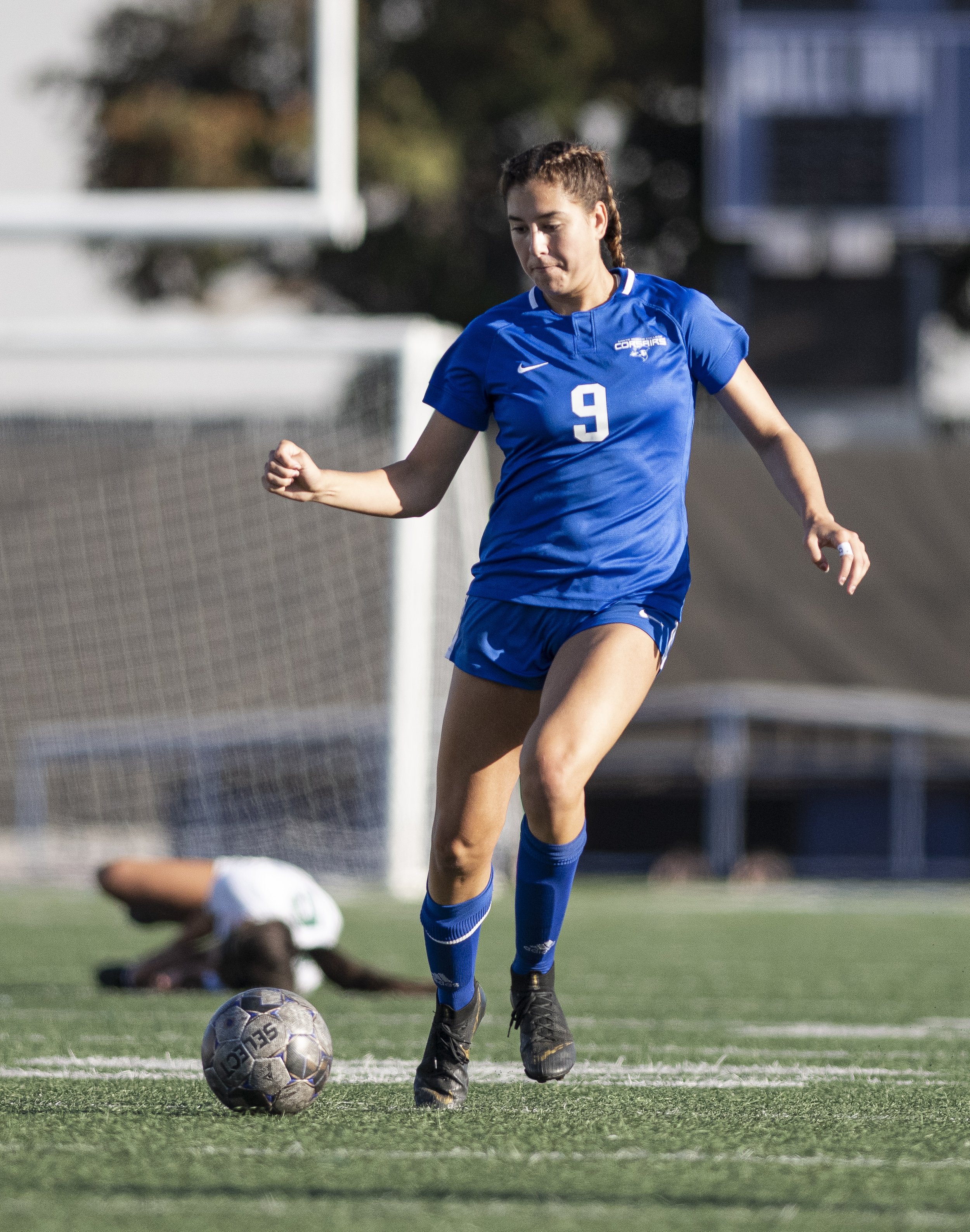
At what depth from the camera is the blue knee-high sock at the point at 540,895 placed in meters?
3.78

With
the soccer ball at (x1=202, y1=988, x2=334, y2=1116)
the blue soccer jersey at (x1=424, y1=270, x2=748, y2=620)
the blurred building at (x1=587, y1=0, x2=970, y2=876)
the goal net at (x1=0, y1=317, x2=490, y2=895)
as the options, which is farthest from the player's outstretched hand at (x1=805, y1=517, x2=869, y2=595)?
the blurred building at (x1=587, y1=0, x2=970, y2=876)

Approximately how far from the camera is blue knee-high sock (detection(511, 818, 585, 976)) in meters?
3.78

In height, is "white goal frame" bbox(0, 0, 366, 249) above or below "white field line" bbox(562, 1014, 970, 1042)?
above

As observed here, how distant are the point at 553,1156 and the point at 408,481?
1516 millimetres

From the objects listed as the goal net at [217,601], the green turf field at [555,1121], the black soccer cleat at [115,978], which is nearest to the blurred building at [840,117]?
the goal net at [217,601]

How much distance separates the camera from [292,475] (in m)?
3.63

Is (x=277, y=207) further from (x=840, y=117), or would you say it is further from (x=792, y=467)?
(x=840, y=117)

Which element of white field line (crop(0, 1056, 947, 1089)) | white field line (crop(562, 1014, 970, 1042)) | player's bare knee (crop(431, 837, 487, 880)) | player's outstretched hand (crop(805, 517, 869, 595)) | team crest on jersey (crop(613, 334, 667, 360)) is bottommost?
white field line (crop(562, 1014, 970, 1042))

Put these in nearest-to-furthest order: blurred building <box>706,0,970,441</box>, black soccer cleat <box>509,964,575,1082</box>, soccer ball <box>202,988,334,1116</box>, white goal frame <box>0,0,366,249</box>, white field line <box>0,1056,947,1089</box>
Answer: soccer ball <box>202,988,334,1116</box>, black soccer cleat <box>509,964,575,1082</box>, white field line <box>0,1056,947,1089</box>, white goal frame <box>0,0,366,249</box>, blurred building <box>706,0,970,441</box>

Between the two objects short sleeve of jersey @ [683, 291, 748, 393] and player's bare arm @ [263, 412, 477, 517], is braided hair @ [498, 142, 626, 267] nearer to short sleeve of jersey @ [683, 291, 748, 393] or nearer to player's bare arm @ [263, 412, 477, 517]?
short sleeve of jersey @ [683, 291, 748, 393]

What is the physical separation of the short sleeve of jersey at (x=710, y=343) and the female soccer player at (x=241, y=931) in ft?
8.69

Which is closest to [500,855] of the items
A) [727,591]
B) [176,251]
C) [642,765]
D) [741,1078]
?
[642,765]

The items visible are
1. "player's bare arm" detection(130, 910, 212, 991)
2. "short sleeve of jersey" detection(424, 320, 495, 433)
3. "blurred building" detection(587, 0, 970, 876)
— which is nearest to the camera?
"short sleeve of jersey" detection(424, 320, 495, 433)

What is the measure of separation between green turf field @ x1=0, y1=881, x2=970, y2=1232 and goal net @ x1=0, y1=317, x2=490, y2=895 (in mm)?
4550
